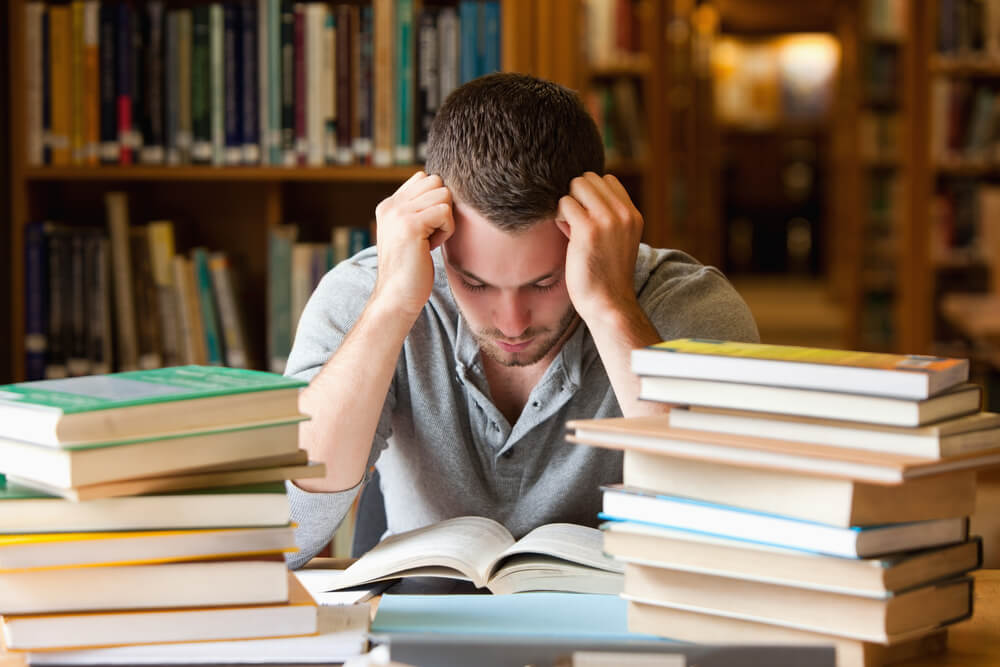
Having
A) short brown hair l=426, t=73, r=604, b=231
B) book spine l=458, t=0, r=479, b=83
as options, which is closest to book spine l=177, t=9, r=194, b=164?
book spine l=458, t=0, r=479, b=83

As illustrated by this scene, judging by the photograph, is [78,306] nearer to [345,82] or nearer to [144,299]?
[144,299]

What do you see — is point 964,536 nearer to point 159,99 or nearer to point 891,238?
point 159,99

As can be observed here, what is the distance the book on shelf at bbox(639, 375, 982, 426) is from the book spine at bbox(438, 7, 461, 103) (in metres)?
1.63

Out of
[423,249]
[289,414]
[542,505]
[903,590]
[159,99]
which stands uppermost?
[159,99]

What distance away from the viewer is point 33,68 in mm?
2404

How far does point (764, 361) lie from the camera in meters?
0.85

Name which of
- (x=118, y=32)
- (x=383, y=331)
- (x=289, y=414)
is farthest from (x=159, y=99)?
(x=289, y=414)

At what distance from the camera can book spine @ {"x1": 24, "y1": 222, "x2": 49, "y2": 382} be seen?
2.44 meters

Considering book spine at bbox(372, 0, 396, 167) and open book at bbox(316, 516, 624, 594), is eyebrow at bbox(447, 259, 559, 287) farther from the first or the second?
book spine at bbox(372, 0, 396, 167)

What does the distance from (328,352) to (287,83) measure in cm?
114

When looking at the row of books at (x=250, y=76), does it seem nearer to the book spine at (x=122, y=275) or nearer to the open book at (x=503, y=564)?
the book spine at (x=122, y=275)

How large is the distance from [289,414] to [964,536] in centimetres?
51

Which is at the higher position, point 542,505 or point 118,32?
point 118,32

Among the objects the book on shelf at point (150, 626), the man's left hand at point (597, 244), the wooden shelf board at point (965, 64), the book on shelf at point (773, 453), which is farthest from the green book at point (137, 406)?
the wooden shelf board at point (965, 64)
